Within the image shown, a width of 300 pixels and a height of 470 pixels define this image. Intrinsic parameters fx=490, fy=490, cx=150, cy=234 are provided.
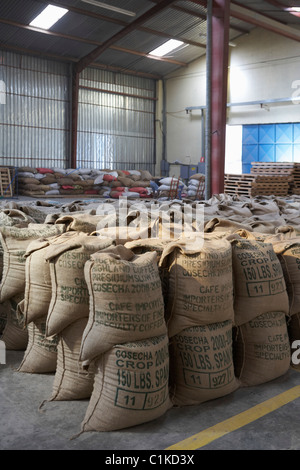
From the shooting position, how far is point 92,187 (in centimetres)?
1914

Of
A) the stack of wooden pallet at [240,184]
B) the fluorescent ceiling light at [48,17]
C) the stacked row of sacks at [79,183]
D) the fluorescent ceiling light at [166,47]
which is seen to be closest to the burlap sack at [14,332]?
the stack of wooden pallet at [240,184]

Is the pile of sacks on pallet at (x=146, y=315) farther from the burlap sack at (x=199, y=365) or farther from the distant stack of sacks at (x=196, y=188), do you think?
the distant stack of sacks at (x=196, y=188)

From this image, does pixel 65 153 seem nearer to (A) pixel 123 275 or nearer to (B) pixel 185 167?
(B) pixel 185 167

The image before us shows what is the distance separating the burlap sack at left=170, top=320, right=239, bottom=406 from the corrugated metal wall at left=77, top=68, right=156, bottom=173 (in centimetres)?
1903

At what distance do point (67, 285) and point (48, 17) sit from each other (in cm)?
1636

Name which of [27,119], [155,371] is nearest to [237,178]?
[27,119]

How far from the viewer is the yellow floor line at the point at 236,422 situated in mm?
2426

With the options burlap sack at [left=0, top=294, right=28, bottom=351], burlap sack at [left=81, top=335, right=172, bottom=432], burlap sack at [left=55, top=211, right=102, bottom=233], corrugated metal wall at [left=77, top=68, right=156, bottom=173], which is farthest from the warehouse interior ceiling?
burlap sack at [left=81, top=335, right=172, bottom=432]

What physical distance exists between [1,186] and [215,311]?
601 inches

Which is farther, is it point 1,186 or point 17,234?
point 1,186

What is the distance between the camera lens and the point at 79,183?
18.7 m

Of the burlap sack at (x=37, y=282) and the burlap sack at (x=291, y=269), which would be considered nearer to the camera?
the burlap sack at (x=37, y=282)

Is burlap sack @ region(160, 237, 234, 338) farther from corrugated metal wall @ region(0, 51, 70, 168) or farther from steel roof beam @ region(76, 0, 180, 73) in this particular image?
corrugated metal wall @ region(0, 51, 70, 168)

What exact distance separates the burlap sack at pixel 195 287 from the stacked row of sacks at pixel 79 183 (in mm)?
15081
